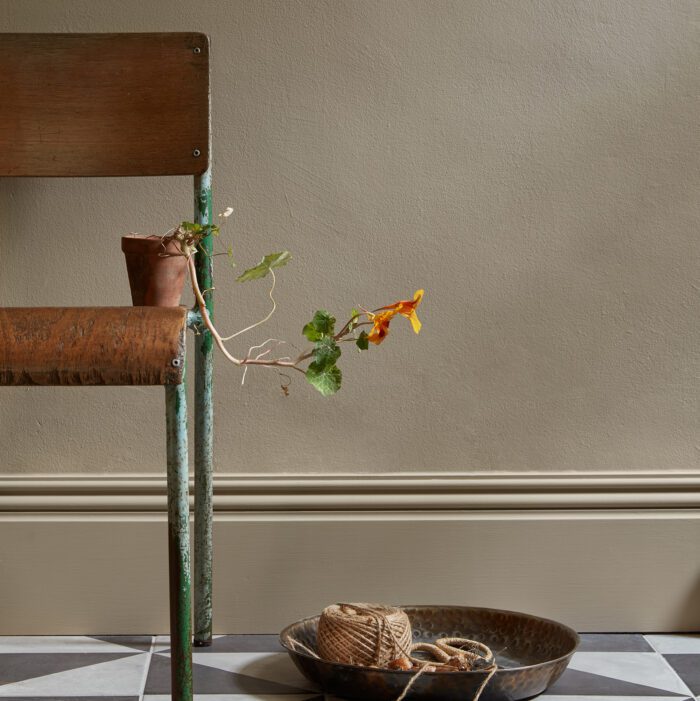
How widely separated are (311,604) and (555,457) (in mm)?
400

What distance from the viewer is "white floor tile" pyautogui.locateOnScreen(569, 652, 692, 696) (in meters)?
1.10

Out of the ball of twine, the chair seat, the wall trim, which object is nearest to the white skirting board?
the wall trim

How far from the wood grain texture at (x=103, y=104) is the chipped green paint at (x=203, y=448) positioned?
2.1 inches

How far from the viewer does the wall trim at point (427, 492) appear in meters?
1.30

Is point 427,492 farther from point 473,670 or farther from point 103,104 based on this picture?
point 103,104

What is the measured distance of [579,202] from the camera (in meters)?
1.32

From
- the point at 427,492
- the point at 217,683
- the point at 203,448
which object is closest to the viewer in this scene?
the point at 217,683

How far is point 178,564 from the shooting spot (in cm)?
88

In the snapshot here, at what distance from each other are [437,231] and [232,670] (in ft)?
2.12

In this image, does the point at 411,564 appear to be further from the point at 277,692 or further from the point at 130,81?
the point at 130,81

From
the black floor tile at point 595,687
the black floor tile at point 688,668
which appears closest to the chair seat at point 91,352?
the black floor tile at point 595,687

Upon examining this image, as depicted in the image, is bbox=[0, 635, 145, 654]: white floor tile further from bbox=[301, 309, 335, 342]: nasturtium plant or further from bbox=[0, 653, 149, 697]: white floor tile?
bbox=[301, 309, 335, 342]: nasturtium plant

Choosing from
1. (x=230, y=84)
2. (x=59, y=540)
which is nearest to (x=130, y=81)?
(x=230, y=84)

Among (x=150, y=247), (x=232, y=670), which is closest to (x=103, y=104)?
(x=150, y=247)
